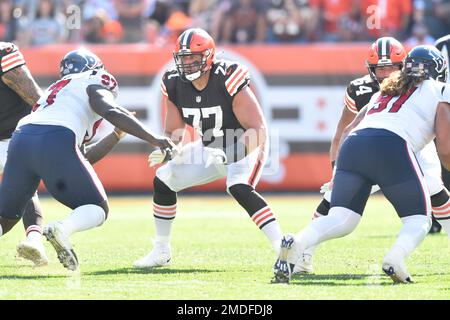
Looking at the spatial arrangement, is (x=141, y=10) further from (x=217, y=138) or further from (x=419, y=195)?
(x=419, y=195)

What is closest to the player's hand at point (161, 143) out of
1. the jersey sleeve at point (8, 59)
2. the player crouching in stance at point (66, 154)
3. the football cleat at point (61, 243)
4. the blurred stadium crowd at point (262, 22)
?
the player crouching in stance at point (66, 154)

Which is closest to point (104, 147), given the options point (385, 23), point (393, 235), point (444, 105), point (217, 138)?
point (217, 138)

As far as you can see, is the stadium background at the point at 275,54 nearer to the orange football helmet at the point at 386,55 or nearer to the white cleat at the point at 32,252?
the orange football helmet at the point at 386,55

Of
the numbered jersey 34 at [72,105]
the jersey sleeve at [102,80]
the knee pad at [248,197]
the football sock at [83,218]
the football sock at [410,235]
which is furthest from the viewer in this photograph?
the knee pad at [248,197]

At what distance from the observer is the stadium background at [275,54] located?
1369 cm

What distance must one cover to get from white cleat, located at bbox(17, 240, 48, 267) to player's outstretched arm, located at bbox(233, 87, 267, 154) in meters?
1.68

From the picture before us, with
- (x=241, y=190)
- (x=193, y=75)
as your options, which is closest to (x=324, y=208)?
(x=241, y=190)

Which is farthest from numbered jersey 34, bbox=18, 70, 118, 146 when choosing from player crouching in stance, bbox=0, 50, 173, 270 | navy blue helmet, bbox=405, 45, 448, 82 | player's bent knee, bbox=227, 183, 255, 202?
navy blue helmet, bbox=405, 45, 448, 82

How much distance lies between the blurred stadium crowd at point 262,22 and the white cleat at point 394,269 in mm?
8137

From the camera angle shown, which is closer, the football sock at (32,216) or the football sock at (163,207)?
the football sock at (163,207)

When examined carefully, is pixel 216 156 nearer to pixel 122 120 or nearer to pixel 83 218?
pixel 122 120

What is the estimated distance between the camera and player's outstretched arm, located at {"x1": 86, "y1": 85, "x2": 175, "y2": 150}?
6602 mm

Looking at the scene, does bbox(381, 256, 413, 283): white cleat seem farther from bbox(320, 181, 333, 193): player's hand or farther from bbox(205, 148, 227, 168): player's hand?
bbox(205, 148, 227, 168): player's hand
